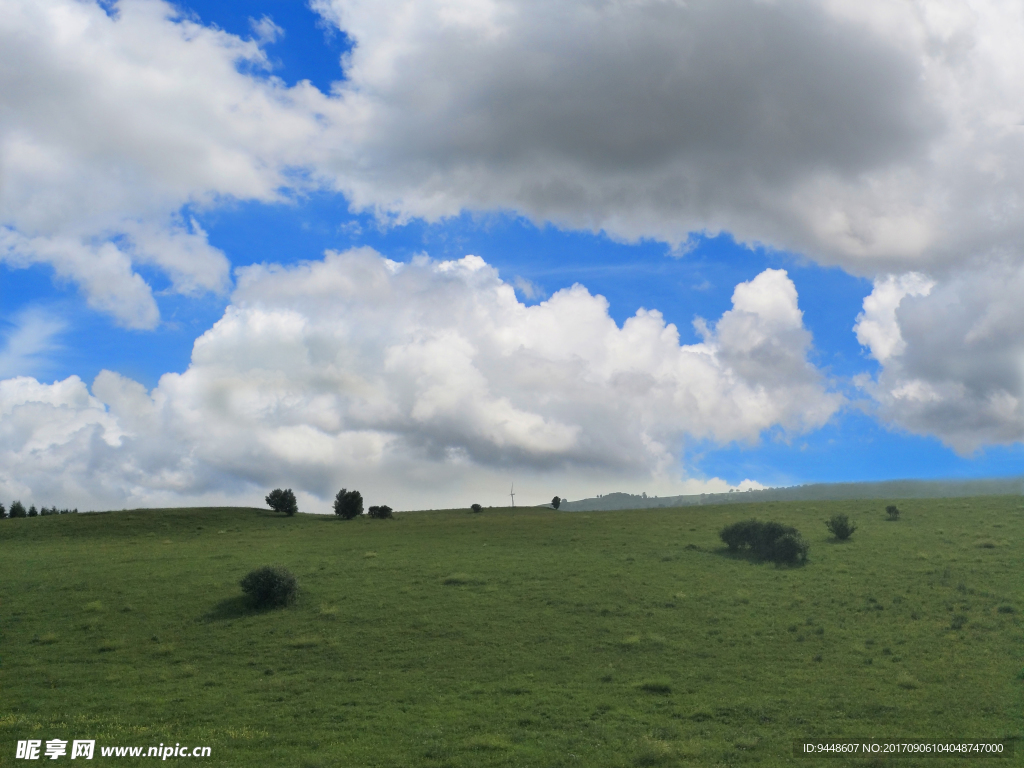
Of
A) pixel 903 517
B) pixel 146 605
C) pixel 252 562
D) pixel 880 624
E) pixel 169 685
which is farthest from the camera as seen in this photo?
pixel 903 517

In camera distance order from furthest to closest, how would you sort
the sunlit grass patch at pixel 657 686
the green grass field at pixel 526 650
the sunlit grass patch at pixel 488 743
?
the sunlit grass patch at pixel 657 686 < the green grass field at pixel 526 650 < the sunlit grass patch at pixel 488 743

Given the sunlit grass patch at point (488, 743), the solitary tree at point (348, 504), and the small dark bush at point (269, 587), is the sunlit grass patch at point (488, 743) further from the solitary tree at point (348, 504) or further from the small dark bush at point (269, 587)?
the solitary tree at point (348, 504)

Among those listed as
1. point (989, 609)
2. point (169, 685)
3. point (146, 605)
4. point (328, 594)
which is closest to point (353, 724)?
point (169, 685)

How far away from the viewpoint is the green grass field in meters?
23.4

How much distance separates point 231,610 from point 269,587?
97.7 inches

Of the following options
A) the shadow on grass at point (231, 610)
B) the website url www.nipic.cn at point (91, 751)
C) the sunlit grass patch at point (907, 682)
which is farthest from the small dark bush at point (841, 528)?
the website url www.nipic.cn at point (91, 751)

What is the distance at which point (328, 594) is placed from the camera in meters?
41.4

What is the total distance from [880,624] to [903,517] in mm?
33429

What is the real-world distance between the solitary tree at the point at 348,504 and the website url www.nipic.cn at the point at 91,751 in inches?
2482

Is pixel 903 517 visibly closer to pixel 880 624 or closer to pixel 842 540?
pixel 842 540

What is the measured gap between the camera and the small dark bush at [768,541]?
47844 millimetres

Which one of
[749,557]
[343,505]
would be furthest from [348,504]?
[749,557]

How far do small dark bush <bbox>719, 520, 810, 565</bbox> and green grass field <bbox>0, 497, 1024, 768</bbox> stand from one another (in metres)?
1.42

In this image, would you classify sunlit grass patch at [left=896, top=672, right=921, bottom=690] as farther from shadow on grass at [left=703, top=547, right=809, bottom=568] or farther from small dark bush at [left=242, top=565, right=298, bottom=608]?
small dark bush at [left=242, top=565, right=298, bottom=608]
